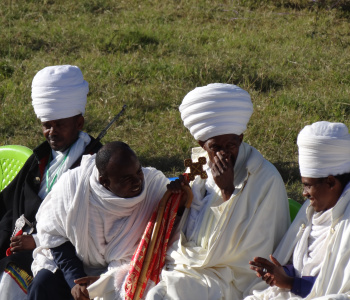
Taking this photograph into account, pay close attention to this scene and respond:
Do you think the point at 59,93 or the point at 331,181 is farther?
the point at 59,93

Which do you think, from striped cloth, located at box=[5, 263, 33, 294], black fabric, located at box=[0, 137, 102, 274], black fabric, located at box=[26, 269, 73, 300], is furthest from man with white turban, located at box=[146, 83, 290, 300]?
black fabric, located at box=[0, 137, 102, 274]

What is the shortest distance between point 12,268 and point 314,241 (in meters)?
2.14

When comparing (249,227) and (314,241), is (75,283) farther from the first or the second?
(314,241)

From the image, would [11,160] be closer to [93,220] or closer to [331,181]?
[93,220]

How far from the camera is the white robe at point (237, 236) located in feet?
16.6

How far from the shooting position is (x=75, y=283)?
5195 millimetres

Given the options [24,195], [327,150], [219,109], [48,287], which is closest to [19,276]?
[48,287]

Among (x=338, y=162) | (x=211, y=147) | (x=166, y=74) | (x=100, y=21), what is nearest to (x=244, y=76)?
(x=166, y=74)

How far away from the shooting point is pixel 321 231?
486 cm

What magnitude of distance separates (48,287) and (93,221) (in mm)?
542

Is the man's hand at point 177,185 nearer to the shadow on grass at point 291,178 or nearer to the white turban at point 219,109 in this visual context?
the white turban at point 219,109

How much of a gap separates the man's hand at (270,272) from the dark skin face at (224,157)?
2.11 ft

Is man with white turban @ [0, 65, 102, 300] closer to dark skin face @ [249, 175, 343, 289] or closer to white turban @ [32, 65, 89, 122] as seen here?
white turban @ [32, 65, 89, 122]

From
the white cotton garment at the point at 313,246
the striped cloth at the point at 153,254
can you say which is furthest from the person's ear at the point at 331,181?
the striped cloth at the point at 153,254
